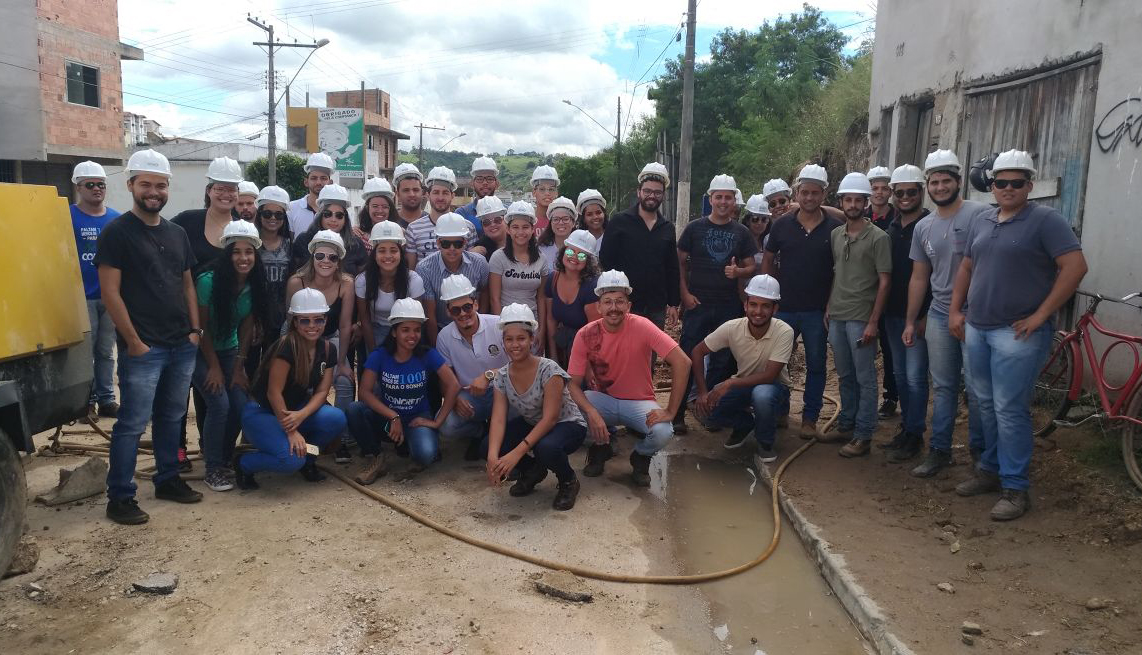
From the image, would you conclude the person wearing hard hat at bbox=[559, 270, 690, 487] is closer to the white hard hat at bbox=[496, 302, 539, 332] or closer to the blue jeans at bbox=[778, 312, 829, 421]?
the white hard hat at bbox=[496, 302, 539, 332]

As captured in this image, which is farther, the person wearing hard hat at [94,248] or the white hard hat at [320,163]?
the white hard hat at [320,163]

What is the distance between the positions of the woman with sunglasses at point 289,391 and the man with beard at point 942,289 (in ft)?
13.1

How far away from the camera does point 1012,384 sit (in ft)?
15.1

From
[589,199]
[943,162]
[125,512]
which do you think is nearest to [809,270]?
[943,162]

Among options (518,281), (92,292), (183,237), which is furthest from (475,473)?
(92,292)

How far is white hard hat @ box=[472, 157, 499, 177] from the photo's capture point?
760 cm

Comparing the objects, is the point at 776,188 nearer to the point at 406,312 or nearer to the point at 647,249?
the point at 647,249

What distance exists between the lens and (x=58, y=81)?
2177cm

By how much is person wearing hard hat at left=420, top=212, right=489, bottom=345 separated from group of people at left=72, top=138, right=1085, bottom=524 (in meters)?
0.02

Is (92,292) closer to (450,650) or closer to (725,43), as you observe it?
(450,650)

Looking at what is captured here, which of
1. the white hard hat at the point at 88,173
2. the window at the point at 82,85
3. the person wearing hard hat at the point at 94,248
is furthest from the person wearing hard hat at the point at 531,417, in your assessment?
the window at the point at 82,85

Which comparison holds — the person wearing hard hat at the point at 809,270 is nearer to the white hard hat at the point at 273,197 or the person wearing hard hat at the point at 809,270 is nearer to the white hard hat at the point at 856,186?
the white hard hat at the point at 856,186

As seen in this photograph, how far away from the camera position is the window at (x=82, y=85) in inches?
874

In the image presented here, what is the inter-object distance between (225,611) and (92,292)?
393 cm
